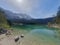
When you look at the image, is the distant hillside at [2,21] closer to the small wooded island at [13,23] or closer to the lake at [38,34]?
the small wooded island at [13,23]

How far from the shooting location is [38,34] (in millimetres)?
1829

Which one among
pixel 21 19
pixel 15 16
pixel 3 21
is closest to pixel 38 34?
pixel 21 19

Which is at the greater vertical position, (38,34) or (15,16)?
(15,16)

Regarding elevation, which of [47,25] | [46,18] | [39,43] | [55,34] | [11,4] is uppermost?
[11,4]

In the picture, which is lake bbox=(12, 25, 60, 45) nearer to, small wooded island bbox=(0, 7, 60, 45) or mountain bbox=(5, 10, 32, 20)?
small wooded island bbox=(0, 7, 60, 45)

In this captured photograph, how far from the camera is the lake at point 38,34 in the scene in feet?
5.66

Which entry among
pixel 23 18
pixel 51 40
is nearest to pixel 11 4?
A: pixel 23 18

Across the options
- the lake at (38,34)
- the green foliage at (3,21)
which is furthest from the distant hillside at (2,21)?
the lake at (38,34)

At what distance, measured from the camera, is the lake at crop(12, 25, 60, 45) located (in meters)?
1.73

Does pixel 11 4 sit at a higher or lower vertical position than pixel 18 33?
higher

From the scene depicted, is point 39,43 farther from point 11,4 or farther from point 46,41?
point 11,4

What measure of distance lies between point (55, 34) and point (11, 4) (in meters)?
0.94

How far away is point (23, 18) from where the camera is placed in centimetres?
187

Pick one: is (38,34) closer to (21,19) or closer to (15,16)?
(21,19)
